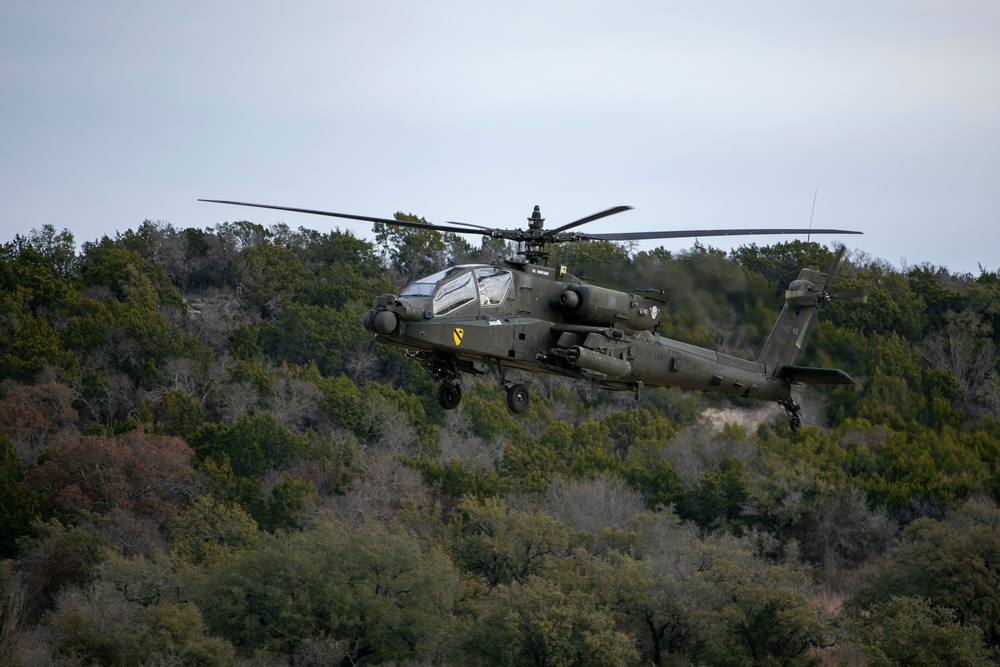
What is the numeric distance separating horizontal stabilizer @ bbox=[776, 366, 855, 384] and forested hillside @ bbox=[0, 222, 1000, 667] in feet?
17.4

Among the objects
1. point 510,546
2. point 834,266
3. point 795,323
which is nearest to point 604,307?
point 795,323

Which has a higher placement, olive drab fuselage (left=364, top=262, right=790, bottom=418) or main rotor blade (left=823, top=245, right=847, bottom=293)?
main rotor blade (left=823, top=245, right=847, bottom=293)

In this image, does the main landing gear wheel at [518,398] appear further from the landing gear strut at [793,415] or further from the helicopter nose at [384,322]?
the landing gear strut at [793,415]

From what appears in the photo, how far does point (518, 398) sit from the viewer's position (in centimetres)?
2991

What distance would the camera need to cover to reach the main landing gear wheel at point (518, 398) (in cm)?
2972

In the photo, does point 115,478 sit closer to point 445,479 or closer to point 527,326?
point 445,479

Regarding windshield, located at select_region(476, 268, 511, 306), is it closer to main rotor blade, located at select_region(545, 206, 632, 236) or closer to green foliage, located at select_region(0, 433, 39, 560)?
main rotor blade, located at select_region(545, 206, 632, 236)

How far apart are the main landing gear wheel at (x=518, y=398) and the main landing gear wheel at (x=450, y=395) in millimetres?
1046

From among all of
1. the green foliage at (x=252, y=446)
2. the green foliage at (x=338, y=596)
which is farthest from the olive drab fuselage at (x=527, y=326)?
the green foliage at (x=252, y=446)

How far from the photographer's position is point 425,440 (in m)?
70.1

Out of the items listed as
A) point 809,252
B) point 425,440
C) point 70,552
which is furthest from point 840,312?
point 70,552

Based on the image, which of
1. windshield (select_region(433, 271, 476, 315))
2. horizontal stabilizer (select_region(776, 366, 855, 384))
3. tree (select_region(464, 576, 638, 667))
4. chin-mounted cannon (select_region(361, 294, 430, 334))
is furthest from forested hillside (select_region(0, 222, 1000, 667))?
chin-mounted cannon (select_region(361, 294, 430, 334))

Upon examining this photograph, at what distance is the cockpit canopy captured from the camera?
2838cm

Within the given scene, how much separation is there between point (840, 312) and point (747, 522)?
1167 centimetres
